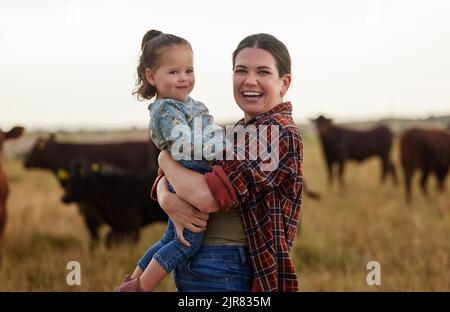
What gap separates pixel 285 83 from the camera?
8.41ft

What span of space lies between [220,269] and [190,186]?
34 cm

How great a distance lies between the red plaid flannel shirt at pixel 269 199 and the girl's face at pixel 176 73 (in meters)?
0.30

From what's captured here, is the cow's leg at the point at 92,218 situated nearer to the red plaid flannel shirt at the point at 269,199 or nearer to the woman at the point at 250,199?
the woman at the point at 250,199

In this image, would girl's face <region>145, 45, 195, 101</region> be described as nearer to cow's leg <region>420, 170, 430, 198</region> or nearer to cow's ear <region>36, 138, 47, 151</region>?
cow's ear <region>36, 138, 47, 151</region>

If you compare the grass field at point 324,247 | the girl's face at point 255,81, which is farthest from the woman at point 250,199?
the grass field at point 324,247

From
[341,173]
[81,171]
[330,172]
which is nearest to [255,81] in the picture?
[81,171]

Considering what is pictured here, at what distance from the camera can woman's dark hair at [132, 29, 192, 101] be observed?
2.49 metres

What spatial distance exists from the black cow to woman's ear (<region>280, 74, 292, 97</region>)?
200 inches

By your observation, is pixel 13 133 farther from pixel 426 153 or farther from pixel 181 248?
pixel 426 153

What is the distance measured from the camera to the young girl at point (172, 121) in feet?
7.82

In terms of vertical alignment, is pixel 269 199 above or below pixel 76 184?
above

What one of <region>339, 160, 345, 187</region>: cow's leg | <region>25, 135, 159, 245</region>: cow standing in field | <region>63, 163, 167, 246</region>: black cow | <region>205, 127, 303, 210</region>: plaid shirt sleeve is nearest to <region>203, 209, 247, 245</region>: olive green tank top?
<region>205, 127, 303, 210</region>: plaid shirt sleeve

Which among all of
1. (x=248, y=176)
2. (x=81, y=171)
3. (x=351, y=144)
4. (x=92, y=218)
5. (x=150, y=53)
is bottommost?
(x=351, y=144)
